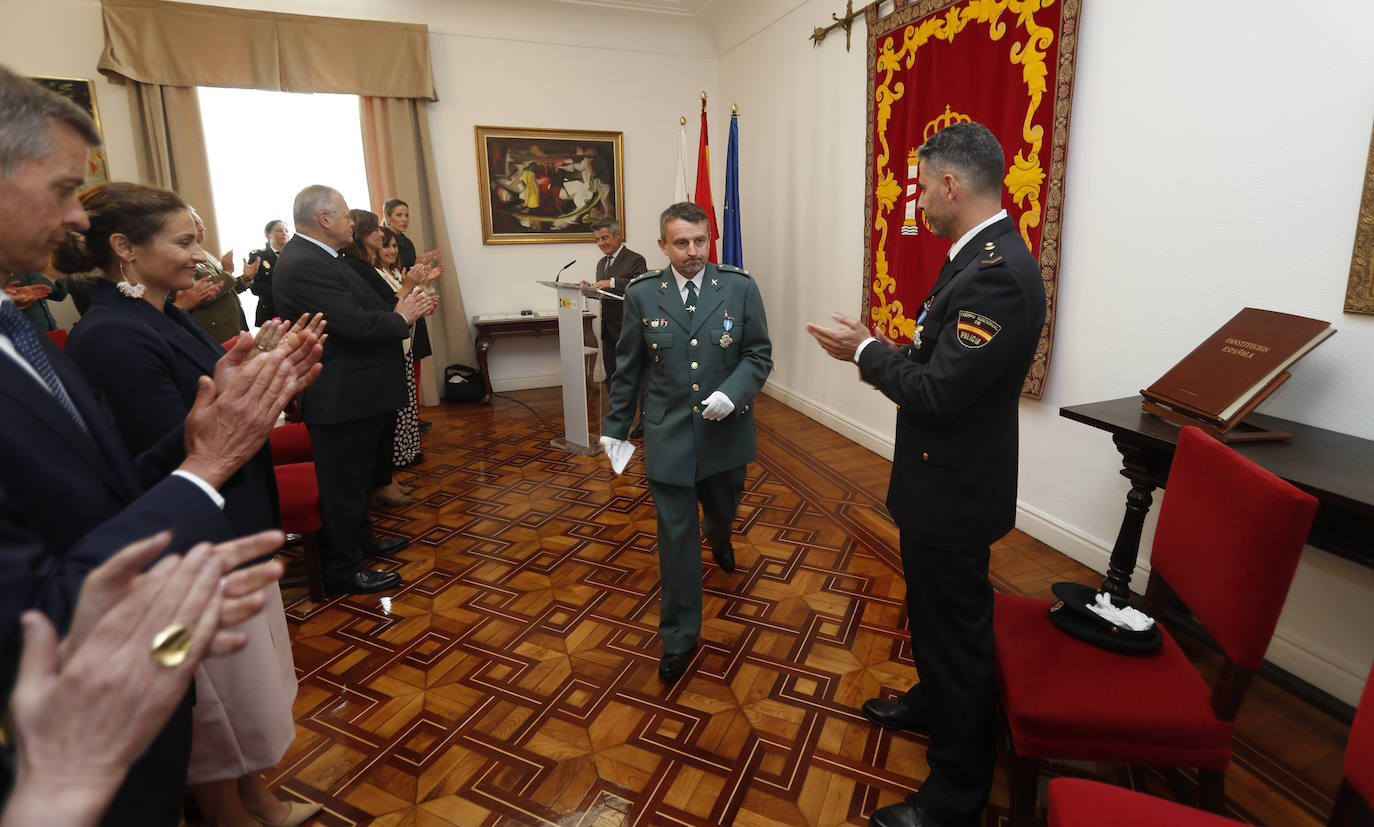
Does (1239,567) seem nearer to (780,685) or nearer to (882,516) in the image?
(780,685)

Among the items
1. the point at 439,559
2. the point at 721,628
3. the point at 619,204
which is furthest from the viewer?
the point at 619,204

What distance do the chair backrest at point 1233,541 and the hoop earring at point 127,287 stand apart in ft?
8.19

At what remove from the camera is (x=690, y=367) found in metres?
2.32

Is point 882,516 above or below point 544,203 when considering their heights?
below

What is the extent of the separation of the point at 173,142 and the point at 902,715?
21.2 ft

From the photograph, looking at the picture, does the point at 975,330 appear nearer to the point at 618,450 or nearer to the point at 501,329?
the point at 618,450

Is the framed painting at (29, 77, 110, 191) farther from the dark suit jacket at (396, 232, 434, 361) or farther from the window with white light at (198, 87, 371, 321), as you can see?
the dark suit jacket at (396, 232, 434, 361)

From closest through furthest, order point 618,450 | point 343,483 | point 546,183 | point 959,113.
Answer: point 618,450 < point 343,483 < point 959,113 < point 546,183

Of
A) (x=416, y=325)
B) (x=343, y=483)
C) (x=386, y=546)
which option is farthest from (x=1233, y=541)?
(x=416, y=325)

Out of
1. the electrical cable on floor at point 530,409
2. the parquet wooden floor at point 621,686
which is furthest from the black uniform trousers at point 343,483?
the electrical cable on floor at point 530,409

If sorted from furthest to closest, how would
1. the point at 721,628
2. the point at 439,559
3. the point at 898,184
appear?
the point at 898,184 < the point at 439,559 < the point at 721,628

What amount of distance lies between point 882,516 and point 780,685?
159cm

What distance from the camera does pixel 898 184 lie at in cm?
417

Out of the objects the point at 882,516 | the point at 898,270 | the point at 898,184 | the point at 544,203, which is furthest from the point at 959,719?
the point at 544,203
